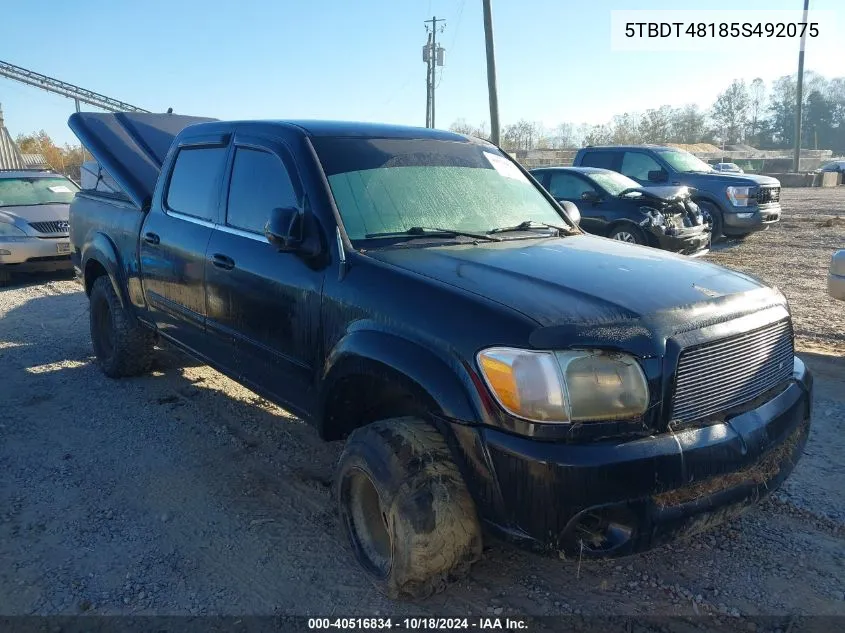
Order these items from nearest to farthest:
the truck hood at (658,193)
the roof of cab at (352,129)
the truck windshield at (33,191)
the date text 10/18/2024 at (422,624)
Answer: the date text 10/18/2024 at (422,624)
the roof of cab at (352,129)
the truck hood at (658,193)
the truck windshield at (33,191)

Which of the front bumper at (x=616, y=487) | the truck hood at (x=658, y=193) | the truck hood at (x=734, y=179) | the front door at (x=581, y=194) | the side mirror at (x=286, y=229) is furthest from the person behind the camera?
the truck hood at (x=734, y=179)

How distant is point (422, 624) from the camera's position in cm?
257

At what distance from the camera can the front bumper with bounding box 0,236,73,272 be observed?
9523mm

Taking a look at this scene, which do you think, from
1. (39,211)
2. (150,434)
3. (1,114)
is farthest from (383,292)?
(1,114)

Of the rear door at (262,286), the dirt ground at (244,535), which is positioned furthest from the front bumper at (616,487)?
the rear door at (262,286)

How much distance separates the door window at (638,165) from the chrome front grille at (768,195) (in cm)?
186

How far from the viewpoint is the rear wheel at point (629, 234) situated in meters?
10.0

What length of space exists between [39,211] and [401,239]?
914 centimetres

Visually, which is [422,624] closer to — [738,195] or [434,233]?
[434,233]

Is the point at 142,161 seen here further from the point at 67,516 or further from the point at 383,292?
the point at 383,292

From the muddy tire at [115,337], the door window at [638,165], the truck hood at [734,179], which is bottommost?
the muddy tire at [115,337]

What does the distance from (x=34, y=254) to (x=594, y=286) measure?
9.45 m

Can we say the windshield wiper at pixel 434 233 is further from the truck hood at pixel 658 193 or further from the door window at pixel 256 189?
the truck hood at pixel 658 193

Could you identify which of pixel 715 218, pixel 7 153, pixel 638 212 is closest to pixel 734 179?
pixel 715 218
